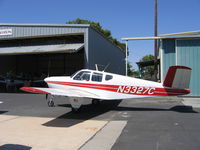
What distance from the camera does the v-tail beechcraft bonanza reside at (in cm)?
917

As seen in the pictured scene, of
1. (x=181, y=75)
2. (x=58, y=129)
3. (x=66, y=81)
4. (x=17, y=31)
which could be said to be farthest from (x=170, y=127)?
(x=17, y=31)

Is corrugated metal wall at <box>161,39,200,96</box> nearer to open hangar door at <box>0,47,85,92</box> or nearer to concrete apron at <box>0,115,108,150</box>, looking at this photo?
Result: concrete apron at <box>0,115,108,150</box>

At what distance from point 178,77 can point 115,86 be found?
2.87 m

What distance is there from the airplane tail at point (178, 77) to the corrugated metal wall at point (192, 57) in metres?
6.50

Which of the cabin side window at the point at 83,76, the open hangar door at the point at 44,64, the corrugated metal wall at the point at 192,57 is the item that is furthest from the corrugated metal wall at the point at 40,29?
the open hangar door at the point at 44,64

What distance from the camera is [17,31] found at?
21.2 m

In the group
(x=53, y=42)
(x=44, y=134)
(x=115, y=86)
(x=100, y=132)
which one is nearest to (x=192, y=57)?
(x=115, y=86)

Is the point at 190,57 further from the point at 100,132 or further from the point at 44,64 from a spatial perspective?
the point at 44,64

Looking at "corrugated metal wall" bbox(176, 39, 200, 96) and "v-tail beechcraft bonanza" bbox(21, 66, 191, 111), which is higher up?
"corrugated metal wall" bbox(176, 39, 200, 96)

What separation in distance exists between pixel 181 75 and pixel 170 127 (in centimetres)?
301

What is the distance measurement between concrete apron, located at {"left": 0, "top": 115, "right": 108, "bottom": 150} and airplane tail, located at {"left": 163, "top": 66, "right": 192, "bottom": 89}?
3.62m

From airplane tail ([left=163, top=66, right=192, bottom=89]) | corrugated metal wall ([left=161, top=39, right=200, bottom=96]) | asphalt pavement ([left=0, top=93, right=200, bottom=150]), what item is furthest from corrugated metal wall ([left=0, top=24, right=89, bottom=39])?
asphalt pavement ([left=0, top=93, right=200, bottom=150])

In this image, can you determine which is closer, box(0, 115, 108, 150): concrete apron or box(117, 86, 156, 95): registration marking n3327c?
box(0, 115, 108, 150): concrete apron

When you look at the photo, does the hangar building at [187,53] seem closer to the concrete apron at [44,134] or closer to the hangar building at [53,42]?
the hangar building at [53,42]
